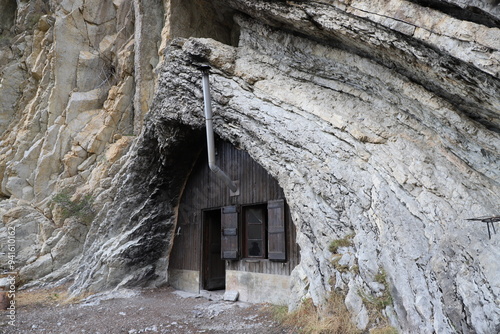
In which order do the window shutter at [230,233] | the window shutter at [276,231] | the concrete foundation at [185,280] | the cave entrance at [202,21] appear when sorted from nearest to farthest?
the window shutter at [276,231], the window shutter at [230,233], the concrete foundation at [185,280], the cave entrance at [202,21]

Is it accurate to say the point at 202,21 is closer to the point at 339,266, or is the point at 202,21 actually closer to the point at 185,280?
the point at 185,280

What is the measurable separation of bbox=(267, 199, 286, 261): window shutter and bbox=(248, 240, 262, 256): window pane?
0.78m

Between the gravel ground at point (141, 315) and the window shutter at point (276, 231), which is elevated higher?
the window shutter at point (276, 231)

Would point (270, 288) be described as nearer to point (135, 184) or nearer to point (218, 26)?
point (135, 184)

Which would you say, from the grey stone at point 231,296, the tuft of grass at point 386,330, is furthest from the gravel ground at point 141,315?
the tuft of grass at point 386,330

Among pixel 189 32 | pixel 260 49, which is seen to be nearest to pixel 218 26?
pixel 189 32

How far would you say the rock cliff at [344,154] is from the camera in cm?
560

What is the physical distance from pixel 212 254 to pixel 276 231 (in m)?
4.27

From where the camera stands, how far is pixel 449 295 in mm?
5195

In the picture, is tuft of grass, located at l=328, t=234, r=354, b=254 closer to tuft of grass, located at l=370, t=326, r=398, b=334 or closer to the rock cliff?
the rock cliff

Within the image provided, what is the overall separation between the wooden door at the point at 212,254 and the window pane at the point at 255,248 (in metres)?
2.28

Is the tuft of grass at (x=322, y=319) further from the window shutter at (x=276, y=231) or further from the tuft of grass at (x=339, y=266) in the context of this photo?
the window shutter at (x=276, y=231)

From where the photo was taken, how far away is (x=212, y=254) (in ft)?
45.1

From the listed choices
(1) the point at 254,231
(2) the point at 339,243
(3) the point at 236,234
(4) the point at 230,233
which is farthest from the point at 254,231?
(2) the point at 339,243
